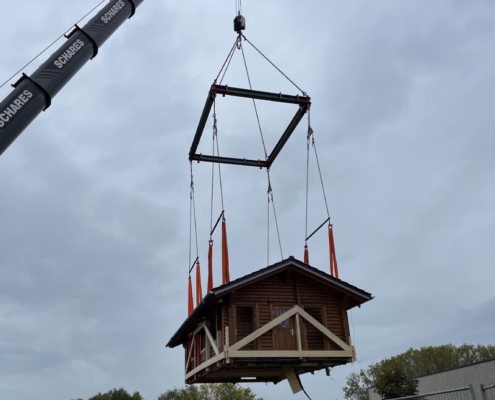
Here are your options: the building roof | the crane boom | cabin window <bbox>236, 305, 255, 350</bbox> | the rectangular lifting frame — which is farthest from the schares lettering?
cabin window <bbox>236, 305, 255, 350</bbox>

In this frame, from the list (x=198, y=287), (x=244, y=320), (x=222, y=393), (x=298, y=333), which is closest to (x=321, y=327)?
(x=298, y=333)

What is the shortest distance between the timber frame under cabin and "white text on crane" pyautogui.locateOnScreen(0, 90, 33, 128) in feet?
23.0

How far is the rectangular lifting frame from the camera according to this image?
1755 centimetres

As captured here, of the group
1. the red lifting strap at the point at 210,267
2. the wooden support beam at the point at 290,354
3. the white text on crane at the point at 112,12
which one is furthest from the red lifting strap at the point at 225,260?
the white text on crane at the point at 112,12

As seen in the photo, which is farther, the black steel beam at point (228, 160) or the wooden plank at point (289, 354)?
the black steel beam at point (228, 160)

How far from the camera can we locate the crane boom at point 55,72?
45.5 ft

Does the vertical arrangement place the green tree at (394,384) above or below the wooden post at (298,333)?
above

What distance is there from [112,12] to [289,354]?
12.0 meters

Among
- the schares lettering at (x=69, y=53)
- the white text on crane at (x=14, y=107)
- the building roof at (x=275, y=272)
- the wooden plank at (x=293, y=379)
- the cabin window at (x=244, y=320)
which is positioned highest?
the schares lettering at (x=69, y=53)

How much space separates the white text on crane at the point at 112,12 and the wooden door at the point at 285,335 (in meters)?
10.5

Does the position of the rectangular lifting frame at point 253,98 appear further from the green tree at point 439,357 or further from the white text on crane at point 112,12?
the green tree at point 439,357

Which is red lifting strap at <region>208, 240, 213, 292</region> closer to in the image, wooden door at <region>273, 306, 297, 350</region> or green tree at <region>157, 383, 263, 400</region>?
wooden door at <region>273, 306, 297, 350</region>

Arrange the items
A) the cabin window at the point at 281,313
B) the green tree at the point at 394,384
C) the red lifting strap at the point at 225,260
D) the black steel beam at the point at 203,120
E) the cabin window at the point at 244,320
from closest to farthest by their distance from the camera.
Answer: the cabin window at the point at 244,320
the cabin window at the point at 281,313
the red lifting strap at the point at 225,260
the black steel beam at the point at 203,120
the green tree at the point at 394,384

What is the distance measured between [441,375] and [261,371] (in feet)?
91.6
